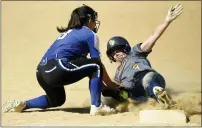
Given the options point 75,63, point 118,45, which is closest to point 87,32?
point 75,63

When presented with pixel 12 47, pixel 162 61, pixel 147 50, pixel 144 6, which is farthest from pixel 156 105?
pixel 144 6

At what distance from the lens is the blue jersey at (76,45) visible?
5.23 meters

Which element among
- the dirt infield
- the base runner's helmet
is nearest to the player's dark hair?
the base runner's helmet

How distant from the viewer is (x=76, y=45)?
5.27m

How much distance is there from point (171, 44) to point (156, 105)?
674 centimetres

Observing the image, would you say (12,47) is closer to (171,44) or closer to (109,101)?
(171,44)

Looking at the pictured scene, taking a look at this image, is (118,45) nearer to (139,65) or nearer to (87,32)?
(139,65)

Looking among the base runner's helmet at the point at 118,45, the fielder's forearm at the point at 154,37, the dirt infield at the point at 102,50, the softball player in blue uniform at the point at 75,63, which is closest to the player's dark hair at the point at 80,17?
the softball player in blue uniform at the point at 75,63

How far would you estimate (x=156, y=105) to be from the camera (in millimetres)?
5598

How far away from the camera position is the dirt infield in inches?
213

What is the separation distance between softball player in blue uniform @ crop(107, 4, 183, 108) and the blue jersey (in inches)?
26.6

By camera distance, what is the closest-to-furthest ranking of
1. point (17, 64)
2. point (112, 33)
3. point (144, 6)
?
point (17, 64) → point (112, 33) → point (144, 6)

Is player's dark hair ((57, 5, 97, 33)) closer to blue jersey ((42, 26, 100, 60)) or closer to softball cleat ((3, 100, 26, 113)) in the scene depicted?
blue jersey ((42, 26, 100, 60))

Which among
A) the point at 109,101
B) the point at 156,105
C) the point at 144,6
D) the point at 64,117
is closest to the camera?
the point at 64,117
